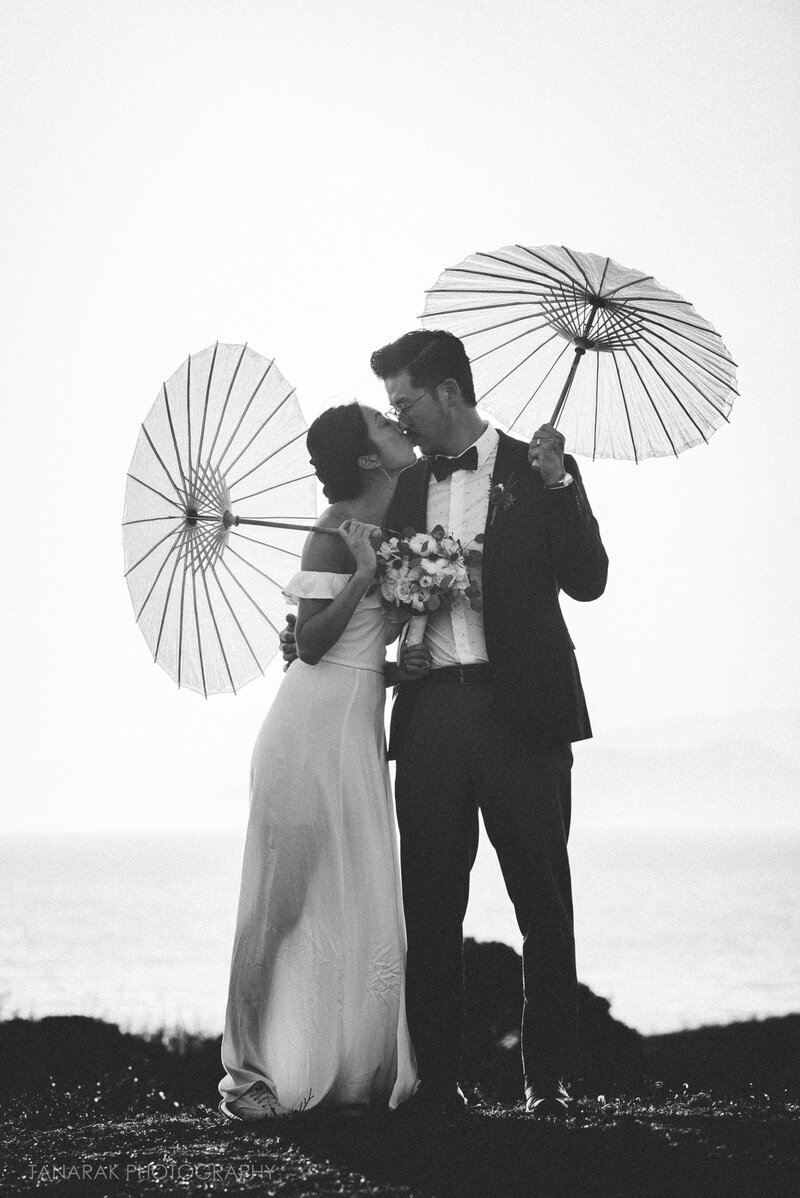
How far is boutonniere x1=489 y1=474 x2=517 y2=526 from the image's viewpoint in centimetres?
469

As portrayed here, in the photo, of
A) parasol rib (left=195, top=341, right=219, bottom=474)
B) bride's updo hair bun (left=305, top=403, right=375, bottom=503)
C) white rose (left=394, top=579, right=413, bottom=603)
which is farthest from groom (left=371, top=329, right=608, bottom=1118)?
parasol rib (left=195, top=341, right=219, bottom=474)

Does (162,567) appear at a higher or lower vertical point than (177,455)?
lower

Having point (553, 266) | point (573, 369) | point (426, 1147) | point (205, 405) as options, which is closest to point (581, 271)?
point (553, 266)

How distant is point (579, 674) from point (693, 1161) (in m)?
1.80

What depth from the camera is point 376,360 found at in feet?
16.2

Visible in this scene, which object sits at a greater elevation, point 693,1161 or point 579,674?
point 579,674

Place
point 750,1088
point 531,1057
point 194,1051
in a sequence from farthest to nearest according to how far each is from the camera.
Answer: point 194,1051 < point 750,1088 < point 531,1057

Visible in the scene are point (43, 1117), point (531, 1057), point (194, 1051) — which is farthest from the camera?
point (194, 1051)

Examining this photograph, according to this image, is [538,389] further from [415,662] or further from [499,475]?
[415,662]

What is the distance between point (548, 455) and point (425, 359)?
0.75m

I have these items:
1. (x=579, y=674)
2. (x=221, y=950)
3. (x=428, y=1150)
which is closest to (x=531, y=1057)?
(x=428, y=1150)

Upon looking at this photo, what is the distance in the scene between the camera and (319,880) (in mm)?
4816

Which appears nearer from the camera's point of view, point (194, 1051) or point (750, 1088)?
point (750, 1088)

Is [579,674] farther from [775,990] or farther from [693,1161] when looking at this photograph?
[775,990]
